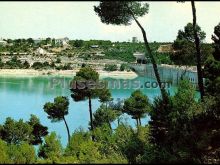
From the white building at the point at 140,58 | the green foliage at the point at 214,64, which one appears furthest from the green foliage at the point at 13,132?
the white building at the point at 140,58

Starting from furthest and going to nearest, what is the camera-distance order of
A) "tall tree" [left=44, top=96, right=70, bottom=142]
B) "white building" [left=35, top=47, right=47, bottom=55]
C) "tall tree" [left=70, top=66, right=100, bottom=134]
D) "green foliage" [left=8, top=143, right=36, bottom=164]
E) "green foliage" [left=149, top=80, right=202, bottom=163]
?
"white building" [left=35, top=47, right=47, bottom=55] → "tall tree" [left=44, top=96, right=70, bottom=142] → "tall tree" [left=70, top=66, right=100, bottom=134] → "green foliage" [left=8, top=143, right=36, bottom=164] → "green foliage" [left=149, top=80, right=202, bottom=163]

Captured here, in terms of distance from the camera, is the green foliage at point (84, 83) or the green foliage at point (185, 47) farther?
the green foliage at point (84, 83)

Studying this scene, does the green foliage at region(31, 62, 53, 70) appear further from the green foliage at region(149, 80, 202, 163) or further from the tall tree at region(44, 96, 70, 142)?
the green foliage at region(149, 80, 202, 163)

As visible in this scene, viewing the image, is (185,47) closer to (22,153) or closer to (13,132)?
(22,153)

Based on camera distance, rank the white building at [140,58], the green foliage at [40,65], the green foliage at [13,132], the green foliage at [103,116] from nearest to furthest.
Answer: the green foliage at [13,132] < the green foliage at [103,116] < the white building at [140,58] < the green foliage at [40,65]

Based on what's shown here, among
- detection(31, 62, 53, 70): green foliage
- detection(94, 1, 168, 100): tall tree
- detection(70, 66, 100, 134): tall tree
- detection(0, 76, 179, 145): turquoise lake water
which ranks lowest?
detection(0, 76, 179, 145): turquoise lake water

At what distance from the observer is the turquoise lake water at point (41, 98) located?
47375 mm

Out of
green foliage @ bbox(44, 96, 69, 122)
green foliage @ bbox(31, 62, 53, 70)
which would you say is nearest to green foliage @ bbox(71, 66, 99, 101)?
green foliage @ bbox(44, 96, 69, 122)

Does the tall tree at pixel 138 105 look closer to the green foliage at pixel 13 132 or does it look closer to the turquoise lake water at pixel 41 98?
the turquoise lake water at pixel 41 98

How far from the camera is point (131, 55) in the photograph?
4975 inches

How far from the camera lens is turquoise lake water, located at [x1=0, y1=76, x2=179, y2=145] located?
4738 centimetres

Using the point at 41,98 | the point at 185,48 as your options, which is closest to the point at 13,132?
the point at 185,48

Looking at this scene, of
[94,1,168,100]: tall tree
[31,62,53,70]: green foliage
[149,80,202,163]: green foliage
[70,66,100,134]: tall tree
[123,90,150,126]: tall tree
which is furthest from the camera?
[31,62,53,70]: green foliage

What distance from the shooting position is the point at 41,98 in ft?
237
